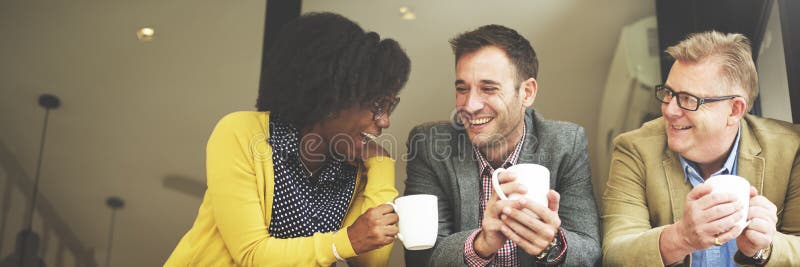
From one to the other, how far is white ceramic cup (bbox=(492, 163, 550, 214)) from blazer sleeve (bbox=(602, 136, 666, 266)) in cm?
27

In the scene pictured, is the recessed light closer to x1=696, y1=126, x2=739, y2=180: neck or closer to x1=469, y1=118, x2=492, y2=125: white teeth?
x1=469, y1=118, x2=492, y2=125: white teeth

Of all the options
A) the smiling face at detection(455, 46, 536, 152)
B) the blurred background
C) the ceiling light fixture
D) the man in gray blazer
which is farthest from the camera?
the ceiling light fixture

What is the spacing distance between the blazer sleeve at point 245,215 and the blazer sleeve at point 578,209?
1.63 feet

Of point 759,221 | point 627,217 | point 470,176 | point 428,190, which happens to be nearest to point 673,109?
point 627,217

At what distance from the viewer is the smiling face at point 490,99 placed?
181 cm

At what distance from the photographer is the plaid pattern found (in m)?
1.55

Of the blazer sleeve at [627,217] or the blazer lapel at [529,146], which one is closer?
the blazer sleeve at [627,217]

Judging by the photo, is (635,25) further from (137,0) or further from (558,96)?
(137,0)

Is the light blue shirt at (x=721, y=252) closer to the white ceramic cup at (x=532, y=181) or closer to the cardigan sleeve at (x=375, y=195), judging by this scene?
the white ceramic cup at (x=532, y=181)

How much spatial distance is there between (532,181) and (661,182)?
0.49 meters

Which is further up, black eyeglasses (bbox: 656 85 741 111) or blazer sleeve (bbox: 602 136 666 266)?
black eyeglasses (bbox: 656 85 741 111)

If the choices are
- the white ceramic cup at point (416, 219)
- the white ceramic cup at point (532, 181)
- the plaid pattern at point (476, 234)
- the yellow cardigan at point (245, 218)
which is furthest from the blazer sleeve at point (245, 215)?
the white ceramic cup at point (532, 181)

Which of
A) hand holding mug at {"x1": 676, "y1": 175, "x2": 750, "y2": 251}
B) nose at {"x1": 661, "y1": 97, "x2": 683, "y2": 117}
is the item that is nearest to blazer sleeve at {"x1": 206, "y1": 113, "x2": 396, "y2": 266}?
hand holding mug at {"x1": 676, "y1": 175, "x2": 750, "y2": 251}

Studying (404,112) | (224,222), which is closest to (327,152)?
(224,222)
